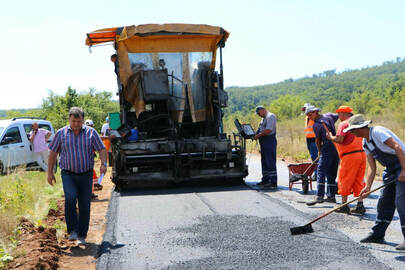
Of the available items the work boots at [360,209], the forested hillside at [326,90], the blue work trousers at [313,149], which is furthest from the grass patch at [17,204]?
the forested hillside at [326,90]

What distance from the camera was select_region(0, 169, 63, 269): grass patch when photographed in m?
5.07

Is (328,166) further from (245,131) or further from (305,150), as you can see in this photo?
(305,150)

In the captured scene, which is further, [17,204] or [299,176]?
[299,176]

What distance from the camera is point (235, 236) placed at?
5141 millimetres

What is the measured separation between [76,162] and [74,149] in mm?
162

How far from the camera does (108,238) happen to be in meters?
5.33

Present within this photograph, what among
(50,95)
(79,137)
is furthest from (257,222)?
(50,95)

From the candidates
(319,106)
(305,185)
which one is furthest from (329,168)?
(319,106)

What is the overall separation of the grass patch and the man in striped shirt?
76 cm

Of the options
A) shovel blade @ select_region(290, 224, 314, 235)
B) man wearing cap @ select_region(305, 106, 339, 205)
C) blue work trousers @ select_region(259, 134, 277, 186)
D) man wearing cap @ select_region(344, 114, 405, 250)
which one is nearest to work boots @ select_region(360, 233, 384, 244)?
man wearing cap @ select_region(344, 114, 405, 250)

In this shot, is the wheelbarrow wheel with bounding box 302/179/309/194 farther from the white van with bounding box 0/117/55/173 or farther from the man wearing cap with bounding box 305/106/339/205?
the white van with bounding box 0/117/55/173

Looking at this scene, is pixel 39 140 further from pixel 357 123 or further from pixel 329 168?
pixel 357 123

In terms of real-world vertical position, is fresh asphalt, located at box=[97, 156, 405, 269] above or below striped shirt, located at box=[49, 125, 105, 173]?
below

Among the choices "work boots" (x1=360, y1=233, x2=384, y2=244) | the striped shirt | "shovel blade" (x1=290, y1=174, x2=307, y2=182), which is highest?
the striped shirt
